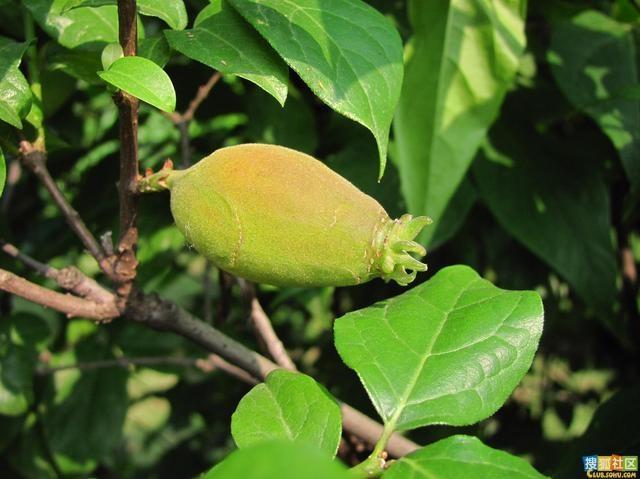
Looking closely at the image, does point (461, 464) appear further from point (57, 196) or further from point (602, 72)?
point (602, 72)

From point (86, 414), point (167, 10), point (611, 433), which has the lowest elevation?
point (86, 414)

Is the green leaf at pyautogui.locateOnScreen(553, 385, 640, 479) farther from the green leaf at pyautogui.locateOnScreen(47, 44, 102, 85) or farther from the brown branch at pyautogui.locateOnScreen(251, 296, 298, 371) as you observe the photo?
the green leaf at pyautogui.locateOnScreen(47, 44, 102, 85)

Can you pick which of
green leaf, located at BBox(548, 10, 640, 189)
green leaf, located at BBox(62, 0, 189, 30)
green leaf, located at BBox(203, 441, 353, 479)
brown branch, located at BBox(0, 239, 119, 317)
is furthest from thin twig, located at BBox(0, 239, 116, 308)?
green leaf, located at BBox(548, 10, 640, 189)

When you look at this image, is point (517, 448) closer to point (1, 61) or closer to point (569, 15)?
point (569, 15)

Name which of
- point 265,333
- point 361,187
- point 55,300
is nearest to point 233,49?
point 55,300

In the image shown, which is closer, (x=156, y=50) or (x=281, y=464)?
(x=281, y=464)

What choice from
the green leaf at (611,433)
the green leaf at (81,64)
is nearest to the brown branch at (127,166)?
the green leaf at (81,64)

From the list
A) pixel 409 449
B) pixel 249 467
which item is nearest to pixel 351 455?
pixel 409 449
